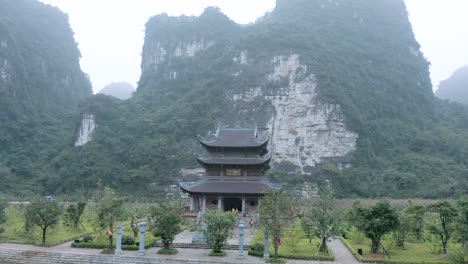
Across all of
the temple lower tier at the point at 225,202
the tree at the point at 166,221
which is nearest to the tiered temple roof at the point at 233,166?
the temple lower tier at the point at 225,202

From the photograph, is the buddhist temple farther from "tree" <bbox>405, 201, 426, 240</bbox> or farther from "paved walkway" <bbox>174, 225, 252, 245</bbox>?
"tree" <bbox>405, 201, 426, 240</bbox>

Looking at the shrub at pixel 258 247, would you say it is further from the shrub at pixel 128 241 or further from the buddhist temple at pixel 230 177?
the buddhist temple at pixel 230 177

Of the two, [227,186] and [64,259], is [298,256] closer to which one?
[64,259]

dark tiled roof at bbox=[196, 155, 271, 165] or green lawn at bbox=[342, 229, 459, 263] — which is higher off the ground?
dark tiled roof at bbox=[196, 155, 271, 165]

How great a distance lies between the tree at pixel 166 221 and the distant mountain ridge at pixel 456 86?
492 feet

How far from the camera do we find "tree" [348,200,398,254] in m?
21.7

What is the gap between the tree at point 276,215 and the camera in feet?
67.1

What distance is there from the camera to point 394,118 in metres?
92.8

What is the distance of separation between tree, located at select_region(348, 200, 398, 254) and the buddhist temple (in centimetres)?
1394

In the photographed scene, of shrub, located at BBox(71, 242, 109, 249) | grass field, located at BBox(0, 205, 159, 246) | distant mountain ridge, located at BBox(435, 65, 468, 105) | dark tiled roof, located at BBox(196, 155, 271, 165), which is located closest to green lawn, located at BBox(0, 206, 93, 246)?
grass field, located at BBox(0, 205, 159, 246)

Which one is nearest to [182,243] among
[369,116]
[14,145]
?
[369,116]

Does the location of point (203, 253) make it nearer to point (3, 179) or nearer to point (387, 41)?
point (3, 179)

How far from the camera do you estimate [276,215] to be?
20516 millimetres

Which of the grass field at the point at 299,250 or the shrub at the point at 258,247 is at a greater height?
the shrub at the point at 258,247
